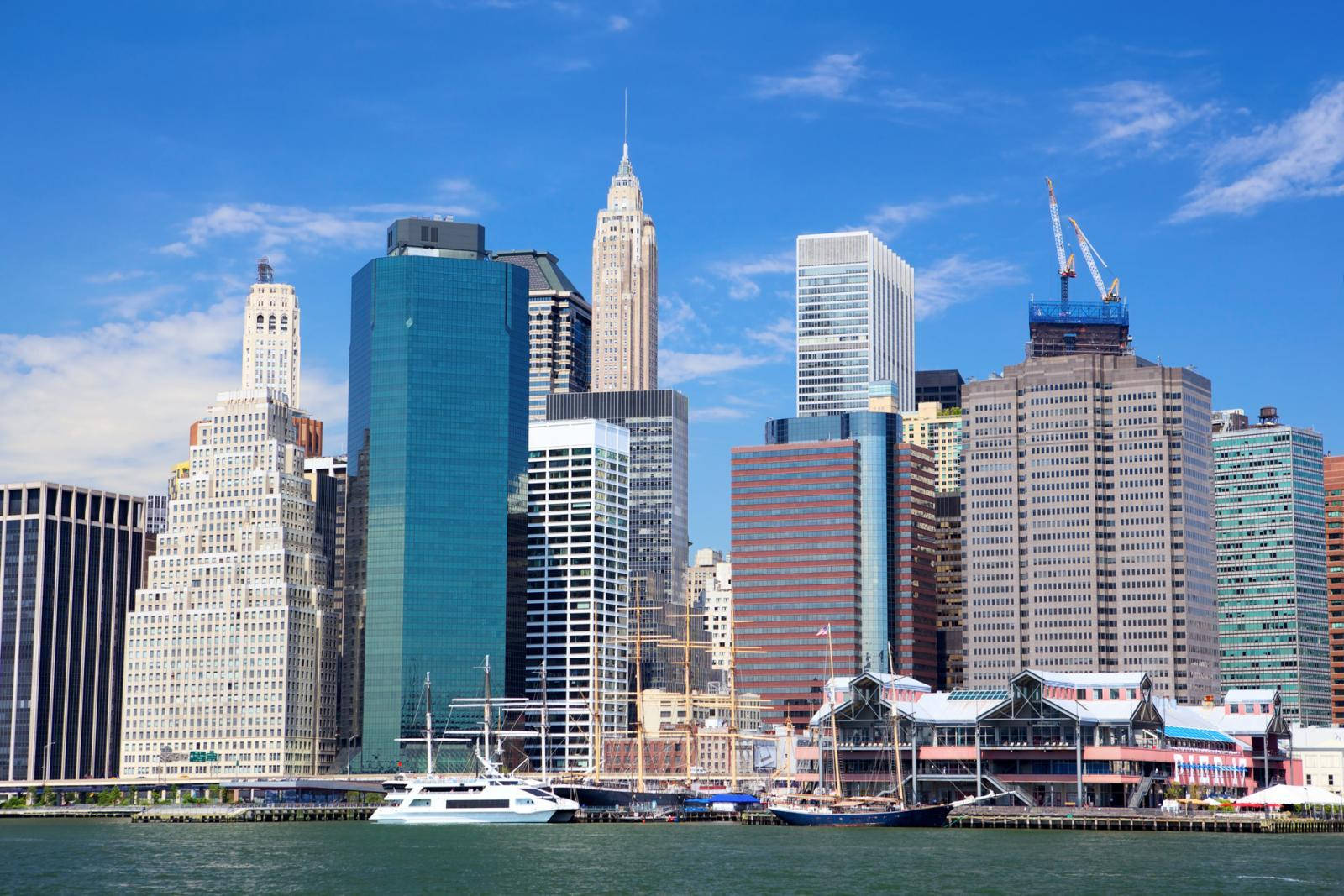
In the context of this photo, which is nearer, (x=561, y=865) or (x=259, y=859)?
(x=561, y=865)

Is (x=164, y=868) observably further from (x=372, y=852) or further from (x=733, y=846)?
(x=733, y=846)

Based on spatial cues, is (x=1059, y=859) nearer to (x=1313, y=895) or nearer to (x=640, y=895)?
(x=1313, y=895)

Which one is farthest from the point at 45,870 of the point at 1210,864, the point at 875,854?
the point at 1210,864

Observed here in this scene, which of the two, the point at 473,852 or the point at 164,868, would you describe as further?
the point at 473,852

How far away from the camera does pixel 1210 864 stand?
170 metres

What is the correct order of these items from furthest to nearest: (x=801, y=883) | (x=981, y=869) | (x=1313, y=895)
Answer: (x=981, y=869), (x=801, y=883), (x=1313, y=895)

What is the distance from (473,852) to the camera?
192m

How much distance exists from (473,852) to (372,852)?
9.75 meters

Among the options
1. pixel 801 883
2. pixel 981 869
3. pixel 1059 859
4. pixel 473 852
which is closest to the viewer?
pixel 801 883

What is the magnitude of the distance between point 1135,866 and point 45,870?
9385 cm

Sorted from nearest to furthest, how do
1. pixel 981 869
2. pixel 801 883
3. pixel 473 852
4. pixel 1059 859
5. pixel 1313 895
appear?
pixel 1313 895 → pixel 801 883 → pixel 981 869 → pixel 1059 859 → pixel 473 852

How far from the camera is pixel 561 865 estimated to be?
173125 millimetres

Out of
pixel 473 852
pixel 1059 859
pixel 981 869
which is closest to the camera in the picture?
pixel 981 869

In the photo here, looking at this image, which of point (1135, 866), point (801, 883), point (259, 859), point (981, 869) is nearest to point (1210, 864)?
point (1135, 866)
